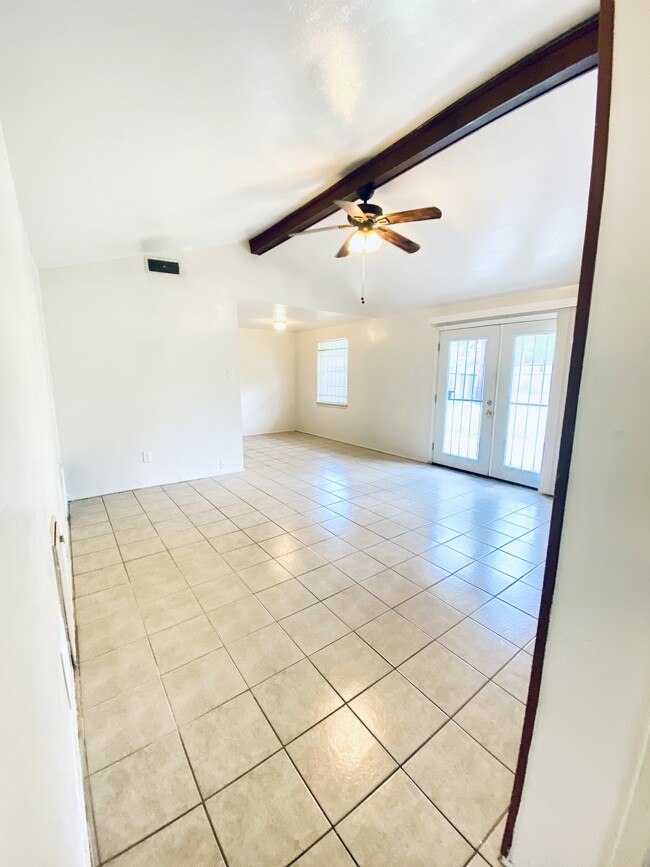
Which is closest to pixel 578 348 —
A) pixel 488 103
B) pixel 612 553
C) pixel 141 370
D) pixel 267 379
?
pixel 612 553

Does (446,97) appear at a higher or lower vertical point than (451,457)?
higher

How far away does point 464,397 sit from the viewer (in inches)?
194

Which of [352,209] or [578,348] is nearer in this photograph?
[578,348]

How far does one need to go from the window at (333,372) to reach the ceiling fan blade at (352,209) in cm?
393

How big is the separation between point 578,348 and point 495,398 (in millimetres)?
4091

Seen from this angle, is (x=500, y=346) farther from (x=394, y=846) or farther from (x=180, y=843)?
(x=180, y=843)

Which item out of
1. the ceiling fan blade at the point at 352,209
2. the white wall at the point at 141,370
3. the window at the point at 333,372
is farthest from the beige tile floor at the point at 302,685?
the window at the point at 333,372

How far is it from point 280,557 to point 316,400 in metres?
5.12

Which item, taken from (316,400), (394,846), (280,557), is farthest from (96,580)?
A: (316,400)

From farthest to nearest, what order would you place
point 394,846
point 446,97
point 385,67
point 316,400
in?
point 316,400 → point 446,97 → point 385,67 → point 394,846

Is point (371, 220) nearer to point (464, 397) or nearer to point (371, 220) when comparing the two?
point (371, 220)

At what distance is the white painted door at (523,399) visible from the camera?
4.08 metres

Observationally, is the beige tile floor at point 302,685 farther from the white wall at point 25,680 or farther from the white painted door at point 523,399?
the white painted door at point 523,399

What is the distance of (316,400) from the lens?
758 centimetres
